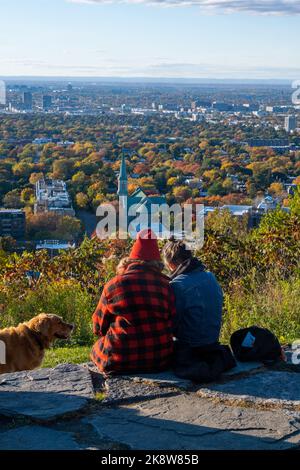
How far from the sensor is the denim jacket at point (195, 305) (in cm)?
389

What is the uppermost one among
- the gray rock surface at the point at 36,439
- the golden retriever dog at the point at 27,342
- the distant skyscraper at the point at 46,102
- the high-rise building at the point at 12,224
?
the distant skyscraper at the point at 46,102

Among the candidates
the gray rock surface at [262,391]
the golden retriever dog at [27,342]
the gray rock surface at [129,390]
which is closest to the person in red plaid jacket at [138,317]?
the gray rock surface at [129,390]

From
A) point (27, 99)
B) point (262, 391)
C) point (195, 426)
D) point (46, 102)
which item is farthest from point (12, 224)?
point (46, 102)

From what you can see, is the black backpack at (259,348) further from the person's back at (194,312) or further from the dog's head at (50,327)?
the dog's head at (50,327)

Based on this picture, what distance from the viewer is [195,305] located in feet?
12.8

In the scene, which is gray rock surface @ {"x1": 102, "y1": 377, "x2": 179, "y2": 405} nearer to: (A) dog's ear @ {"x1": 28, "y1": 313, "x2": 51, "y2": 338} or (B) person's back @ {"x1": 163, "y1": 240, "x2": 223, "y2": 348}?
(B) person's back @ {"x1": 163, "y1": 240, "x2": 223, "y2": 348}

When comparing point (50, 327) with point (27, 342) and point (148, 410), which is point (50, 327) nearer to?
point (27, 342)

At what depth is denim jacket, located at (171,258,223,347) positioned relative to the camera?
12.8ft

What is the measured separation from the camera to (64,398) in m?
3.40

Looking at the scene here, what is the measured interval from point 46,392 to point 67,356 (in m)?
1.92

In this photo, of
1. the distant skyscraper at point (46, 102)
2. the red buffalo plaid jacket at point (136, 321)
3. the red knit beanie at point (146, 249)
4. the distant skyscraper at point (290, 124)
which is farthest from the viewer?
the distant skyscraper at point (46, 102)

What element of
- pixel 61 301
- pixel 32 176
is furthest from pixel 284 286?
pixel 32 176

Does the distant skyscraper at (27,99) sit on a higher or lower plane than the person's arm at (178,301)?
higher

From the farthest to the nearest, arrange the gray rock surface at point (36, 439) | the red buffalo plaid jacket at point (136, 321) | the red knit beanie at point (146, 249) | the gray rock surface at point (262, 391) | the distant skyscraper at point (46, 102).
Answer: the distant skyscraper at point (46, 102)
the red knit beanie at point (146, 249)
the red buffalo plaid jacket at point (136, 321)
the gray rock surface at point (262, 391)
the gray rock surface at point (36, 439)
